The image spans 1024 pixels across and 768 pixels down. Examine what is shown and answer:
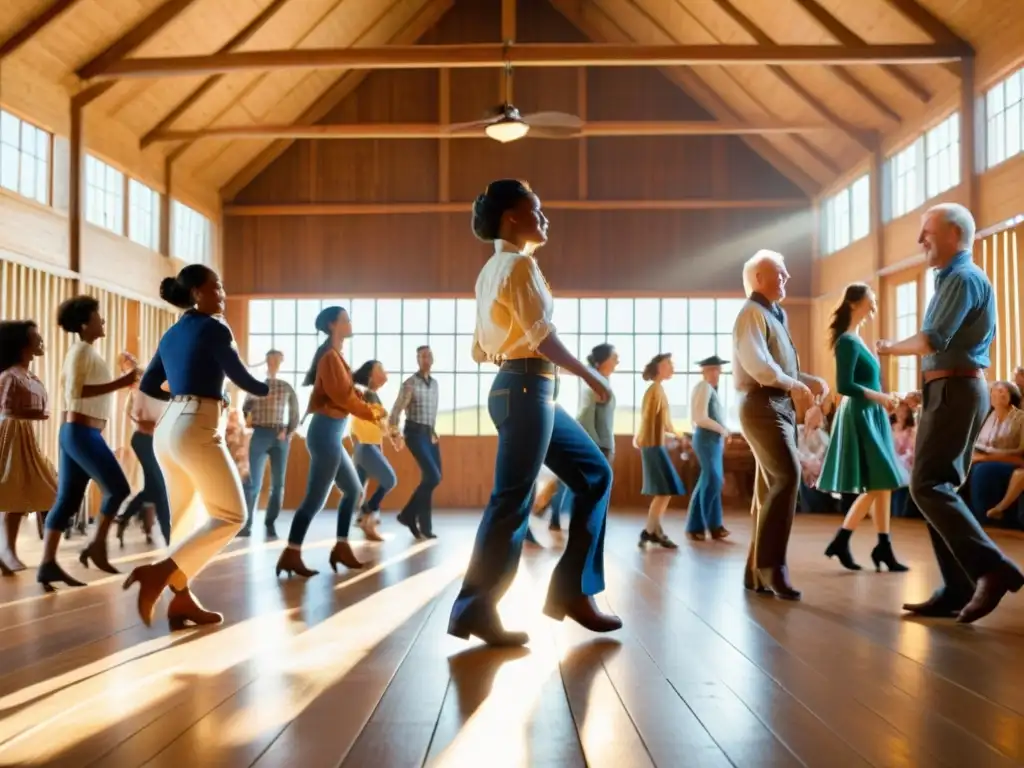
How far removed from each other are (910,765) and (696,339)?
11.2 meters

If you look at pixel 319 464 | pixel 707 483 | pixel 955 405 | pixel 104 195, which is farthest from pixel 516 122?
pixel 104 195

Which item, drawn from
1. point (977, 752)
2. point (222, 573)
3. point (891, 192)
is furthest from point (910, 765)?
point (891, 192)

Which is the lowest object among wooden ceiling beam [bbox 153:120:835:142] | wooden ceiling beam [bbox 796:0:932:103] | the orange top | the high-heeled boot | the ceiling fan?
the high-heeled boot

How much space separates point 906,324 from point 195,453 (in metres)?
8.53

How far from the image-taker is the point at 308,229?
42.5ft

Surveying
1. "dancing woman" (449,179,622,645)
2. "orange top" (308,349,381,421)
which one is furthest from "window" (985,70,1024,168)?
"dancing woman" (449,179,622,645)

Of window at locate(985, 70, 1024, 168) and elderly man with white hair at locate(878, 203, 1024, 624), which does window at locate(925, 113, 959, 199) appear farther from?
elderly man with white hair at locate(878, 203, 1024, 624)

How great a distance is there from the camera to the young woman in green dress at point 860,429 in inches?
197

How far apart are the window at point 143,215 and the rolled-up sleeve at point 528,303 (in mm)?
8383

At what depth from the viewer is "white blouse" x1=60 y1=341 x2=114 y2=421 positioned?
5.07 meters

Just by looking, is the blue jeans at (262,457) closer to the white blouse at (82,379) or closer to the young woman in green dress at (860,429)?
the white blouse at (82,379)

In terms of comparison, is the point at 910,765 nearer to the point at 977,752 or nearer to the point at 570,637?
the point at 977,752

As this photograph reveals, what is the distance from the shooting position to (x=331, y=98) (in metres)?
12.7

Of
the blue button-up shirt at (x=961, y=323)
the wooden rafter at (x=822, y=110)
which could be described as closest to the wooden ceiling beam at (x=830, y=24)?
the wooden rafter at (x=822, y=110)
